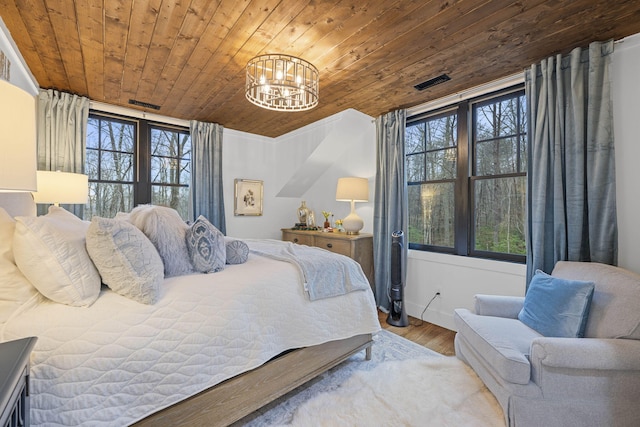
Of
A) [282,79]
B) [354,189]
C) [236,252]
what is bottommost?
[236,252]

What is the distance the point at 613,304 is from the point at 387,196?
6.78 feet

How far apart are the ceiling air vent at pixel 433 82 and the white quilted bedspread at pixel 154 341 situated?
7.17ft

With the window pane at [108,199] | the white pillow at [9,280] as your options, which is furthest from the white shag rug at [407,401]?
the window pane at [108,199]

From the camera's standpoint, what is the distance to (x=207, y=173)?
3.79m

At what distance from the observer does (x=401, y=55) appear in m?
2.15

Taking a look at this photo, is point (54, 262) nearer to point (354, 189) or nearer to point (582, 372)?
point (582, 372)

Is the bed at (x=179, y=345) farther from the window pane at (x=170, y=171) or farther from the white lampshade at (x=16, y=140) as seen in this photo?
the window pane at (x=170, y=171)

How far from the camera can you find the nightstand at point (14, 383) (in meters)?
0.58

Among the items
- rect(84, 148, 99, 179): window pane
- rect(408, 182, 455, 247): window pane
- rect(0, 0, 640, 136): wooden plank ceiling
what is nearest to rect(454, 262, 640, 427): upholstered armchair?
rect(408, 182, 455, 247): window pane

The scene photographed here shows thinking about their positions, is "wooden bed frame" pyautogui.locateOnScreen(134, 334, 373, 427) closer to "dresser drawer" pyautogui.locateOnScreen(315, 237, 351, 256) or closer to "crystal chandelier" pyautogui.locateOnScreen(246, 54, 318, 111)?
"dresser drawer" pyautogui.locateOnScreen(315, 237, 351, 256)

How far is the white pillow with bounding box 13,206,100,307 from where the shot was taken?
1108mm

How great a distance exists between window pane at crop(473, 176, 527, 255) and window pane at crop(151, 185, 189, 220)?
11.6 feet

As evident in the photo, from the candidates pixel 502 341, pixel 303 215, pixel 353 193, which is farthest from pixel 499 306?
pixel 303 215

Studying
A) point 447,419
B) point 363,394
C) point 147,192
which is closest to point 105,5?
point 147,192
